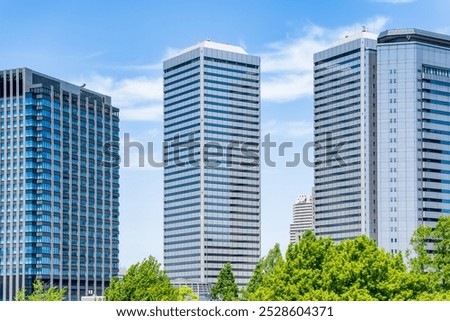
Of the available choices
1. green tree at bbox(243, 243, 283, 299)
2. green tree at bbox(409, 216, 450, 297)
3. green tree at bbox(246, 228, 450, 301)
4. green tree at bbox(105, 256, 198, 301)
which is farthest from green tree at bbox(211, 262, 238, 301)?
green tree at bbox(246, 228, 450, 301)

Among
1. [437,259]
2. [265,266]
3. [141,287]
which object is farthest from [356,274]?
[265,266]

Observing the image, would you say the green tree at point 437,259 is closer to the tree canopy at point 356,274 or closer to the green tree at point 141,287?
the tree canopy at point 356,274

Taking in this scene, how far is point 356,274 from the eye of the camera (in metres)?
64.6

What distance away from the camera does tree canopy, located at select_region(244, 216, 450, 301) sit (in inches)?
2552

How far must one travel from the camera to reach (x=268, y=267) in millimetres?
129500

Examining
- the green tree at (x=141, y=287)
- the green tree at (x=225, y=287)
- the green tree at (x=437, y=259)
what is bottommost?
the green tree at (x=225, y=287)

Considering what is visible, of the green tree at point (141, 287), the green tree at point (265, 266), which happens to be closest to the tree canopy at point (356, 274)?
the green tree at point (141, 287)

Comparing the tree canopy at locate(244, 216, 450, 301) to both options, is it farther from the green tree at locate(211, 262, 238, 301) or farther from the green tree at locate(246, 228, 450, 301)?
the green tree at locate(211, 262, 238, 301)

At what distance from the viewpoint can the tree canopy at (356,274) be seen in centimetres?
6481

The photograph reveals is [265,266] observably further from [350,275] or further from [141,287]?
[350,275]
